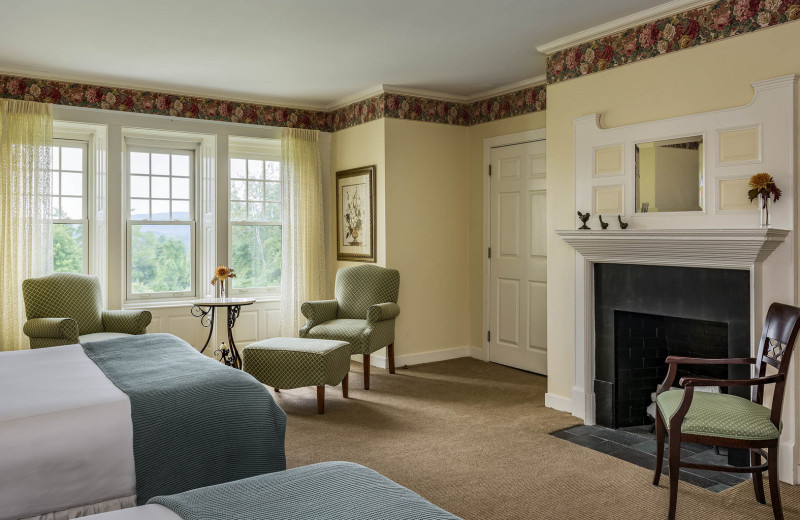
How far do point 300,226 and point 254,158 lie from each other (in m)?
0.88

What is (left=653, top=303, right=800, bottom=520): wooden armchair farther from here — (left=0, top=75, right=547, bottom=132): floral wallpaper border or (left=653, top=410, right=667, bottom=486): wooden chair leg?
(left=0, top=75, right=547, bottom=132): floral wallpaper border

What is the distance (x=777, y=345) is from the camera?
2.96m

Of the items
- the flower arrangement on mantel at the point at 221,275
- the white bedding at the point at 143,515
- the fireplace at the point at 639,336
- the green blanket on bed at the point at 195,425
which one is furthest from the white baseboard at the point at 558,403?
the white bedding at the point at 143,515

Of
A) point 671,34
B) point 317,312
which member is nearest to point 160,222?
point 317,312

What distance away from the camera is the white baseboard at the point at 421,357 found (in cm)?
587

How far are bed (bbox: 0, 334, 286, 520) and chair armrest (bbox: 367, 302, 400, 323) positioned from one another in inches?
86.8

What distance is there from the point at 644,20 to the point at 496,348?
3.36m

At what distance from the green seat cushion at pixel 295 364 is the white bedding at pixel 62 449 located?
6.13ft

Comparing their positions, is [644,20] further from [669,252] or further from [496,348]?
[496,348]

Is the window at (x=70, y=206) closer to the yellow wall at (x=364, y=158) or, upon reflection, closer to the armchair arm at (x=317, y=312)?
the armchair arm at (x=317, y=312)

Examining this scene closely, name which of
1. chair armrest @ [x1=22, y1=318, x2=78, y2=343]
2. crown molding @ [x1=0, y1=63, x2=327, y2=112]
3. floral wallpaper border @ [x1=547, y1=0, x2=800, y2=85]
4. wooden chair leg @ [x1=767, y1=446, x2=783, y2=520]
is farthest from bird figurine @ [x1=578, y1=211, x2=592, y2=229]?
chair armrest @ [x1=22, y1=318, x2=78, y2=343]

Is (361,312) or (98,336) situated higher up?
(361,312)

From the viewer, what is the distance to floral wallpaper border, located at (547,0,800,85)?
3.22 meters

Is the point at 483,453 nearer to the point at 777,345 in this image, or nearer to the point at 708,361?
the point at 708,361
